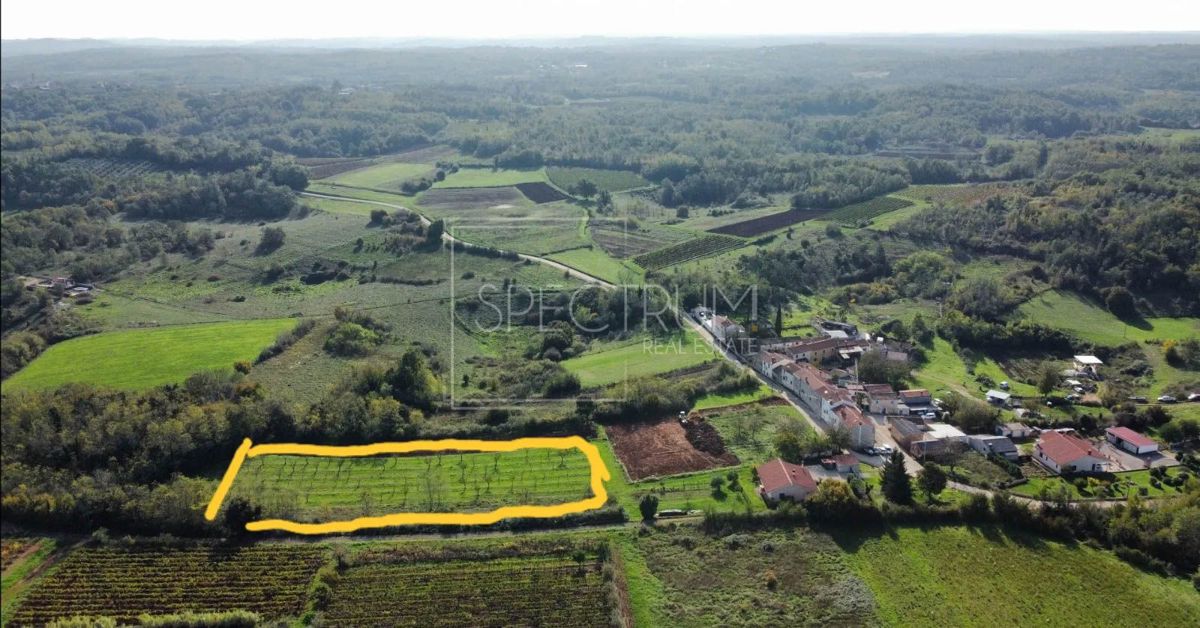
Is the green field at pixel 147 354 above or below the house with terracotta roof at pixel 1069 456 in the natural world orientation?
above

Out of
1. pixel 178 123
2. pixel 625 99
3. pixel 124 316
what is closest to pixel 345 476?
pixel 124 316

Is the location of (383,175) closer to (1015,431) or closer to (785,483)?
(785,483)

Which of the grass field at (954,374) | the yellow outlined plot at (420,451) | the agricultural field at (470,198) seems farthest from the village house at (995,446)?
the agricultural field at (470,198)

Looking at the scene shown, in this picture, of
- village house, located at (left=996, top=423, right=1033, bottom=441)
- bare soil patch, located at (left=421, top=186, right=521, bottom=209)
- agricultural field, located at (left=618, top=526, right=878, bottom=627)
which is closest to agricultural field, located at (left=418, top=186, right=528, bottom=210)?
bare soil patch, located at (left=421, top=186, right=521, bottom=209)

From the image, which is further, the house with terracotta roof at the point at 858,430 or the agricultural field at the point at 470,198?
the agricultural field at the point at 470,198

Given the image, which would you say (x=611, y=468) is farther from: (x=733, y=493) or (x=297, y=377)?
(x=297, y=377)

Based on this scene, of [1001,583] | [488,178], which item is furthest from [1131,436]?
[488,178]

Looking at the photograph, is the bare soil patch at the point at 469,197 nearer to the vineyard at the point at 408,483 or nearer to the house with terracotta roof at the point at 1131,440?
the vineyard at the point at 408,483

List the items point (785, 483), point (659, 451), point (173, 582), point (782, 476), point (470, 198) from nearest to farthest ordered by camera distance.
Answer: point (173, 582), point (785, 483), point (782, 476), point (659, 451), point (470, 198)
